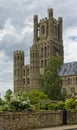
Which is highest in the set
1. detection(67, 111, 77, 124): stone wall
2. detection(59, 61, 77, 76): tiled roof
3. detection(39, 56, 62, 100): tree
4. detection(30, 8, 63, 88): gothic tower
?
detection(30, 8, 63, 88): gothic tower

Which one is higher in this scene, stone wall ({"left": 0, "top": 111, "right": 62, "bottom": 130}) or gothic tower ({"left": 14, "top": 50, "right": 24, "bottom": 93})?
gothic tower ({"left": 14, "top": 50, "right": 24, "bottom": 93})

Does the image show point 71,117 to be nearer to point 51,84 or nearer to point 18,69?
point 51,84

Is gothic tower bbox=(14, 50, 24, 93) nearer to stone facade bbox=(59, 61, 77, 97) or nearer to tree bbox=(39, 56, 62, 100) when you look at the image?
stone facade bbox=(59, 61, 77, 97)

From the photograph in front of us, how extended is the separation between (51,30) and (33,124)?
404 feet

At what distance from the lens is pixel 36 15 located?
162375 millimetres

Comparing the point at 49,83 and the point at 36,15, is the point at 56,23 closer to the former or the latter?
the point at 36,15

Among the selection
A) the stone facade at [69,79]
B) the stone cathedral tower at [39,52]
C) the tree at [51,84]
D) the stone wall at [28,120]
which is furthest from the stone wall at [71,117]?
the stone cathedral tower at [39,52]

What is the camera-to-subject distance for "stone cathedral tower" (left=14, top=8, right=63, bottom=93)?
465 feet

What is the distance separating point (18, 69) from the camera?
5797 inches

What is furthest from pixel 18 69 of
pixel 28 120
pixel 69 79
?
pixel 28 120

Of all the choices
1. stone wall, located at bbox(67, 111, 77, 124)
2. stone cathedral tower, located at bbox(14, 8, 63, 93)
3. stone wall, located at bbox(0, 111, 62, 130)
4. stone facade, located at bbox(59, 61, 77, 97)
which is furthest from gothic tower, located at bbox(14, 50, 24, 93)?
stone wall, located at bbox(0, 111, 62, 130)

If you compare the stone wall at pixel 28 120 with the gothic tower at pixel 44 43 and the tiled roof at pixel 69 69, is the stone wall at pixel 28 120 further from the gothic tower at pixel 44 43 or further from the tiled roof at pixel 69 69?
the gothic tower at pixel 44 43

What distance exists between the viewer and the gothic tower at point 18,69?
14600cm

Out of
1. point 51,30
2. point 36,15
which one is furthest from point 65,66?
point 36,15
